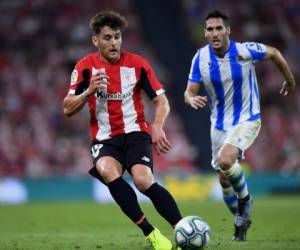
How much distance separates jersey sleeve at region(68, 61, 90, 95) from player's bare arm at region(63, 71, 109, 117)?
5.7 inches

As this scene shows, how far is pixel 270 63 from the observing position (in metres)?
22.5

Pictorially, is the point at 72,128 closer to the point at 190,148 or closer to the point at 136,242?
the point at 190,148

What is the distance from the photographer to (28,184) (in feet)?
64.6

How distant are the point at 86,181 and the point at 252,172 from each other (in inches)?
169

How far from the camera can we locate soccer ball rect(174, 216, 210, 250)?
672 centimetres

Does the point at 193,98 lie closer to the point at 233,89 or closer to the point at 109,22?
the point at 233,89

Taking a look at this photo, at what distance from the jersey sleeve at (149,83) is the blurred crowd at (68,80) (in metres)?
12.9

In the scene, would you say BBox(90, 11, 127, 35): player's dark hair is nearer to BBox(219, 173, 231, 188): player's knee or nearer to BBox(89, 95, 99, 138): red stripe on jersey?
BBox(89, 95, 99, 138): red stripe on jersey

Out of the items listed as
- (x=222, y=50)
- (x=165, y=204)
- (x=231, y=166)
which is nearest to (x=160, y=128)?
(x=165, y=204)

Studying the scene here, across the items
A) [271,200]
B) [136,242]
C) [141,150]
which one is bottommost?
[271,200]

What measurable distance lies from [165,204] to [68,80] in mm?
15642

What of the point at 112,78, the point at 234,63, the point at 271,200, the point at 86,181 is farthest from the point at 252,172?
the point at 112,78

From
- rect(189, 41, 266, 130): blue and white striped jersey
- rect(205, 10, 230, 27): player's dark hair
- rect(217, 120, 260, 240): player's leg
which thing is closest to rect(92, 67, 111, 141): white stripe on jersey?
rect(217, 120, 260, 240): player's leg

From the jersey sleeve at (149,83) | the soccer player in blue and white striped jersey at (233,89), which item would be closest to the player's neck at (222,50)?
the soccer player in blue and white striped jersey at (233,89)
